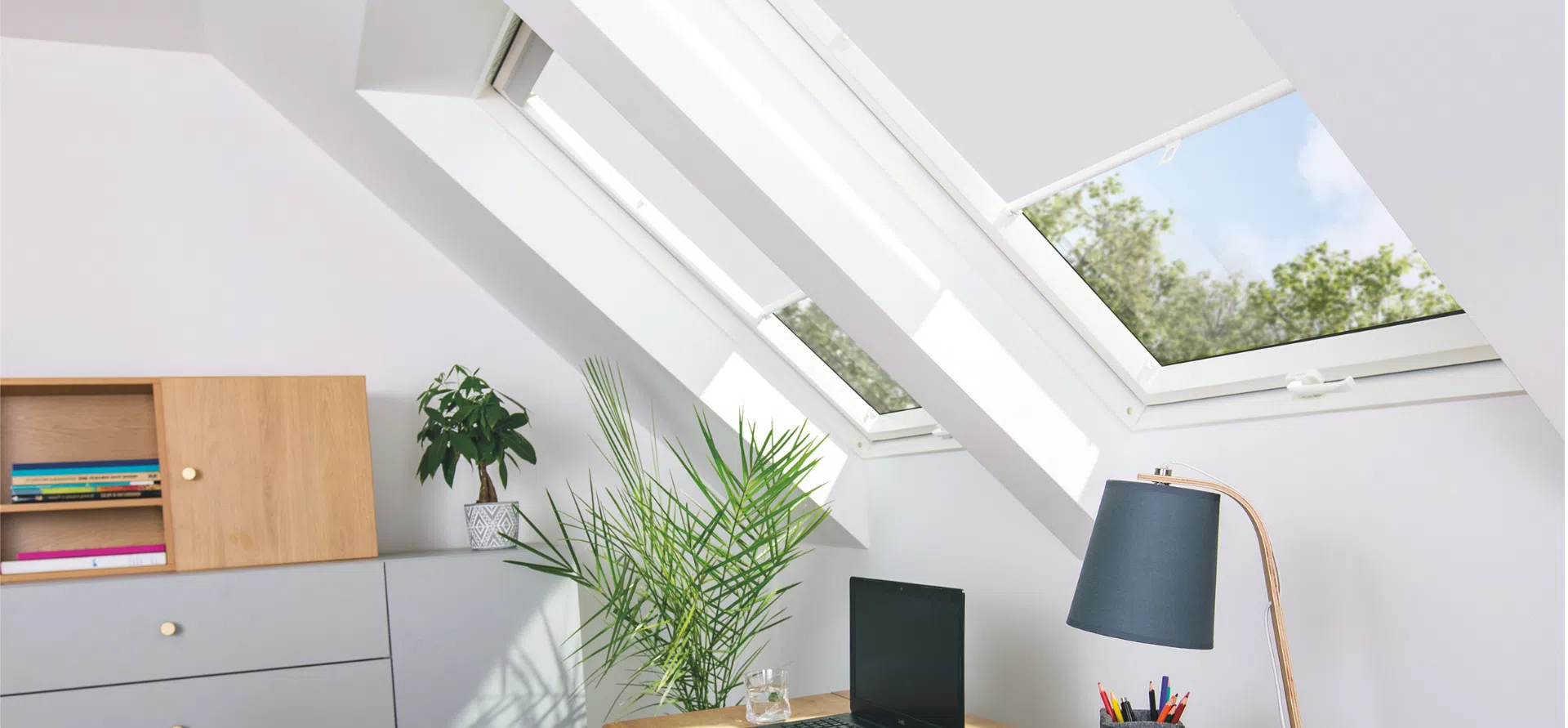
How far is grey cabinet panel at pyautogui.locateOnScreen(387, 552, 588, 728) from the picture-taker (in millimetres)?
3223

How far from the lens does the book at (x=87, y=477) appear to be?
3135 mm

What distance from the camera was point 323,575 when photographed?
3127 mm

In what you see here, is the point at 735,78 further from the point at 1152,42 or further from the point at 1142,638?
the point at 1142,638

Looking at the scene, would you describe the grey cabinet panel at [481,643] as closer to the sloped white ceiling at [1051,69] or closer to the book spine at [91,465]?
the book spine at [91,465]

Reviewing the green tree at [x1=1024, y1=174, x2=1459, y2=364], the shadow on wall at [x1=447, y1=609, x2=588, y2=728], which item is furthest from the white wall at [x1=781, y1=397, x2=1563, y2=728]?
the shadow on wall at [x1=447, y1=609, x2=588, y2=728]

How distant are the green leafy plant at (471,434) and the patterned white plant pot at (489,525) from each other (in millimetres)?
53

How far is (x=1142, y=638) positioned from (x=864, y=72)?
122cm

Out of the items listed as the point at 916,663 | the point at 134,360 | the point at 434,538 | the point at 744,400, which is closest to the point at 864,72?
the point at 916,663

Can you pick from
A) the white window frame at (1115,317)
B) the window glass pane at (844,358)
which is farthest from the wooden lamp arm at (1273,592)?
the window glass pane at (844,358)

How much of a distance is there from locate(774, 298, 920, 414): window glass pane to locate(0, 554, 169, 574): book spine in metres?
2.01

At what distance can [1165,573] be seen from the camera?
5.12 ft

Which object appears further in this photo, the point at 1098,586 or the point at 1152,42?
the point at 1152,42

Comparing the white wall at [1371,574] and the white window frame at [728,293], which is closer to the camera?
the white wall at [1371,574]

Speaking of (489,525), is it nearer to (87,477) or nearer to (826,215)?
(87,477)
